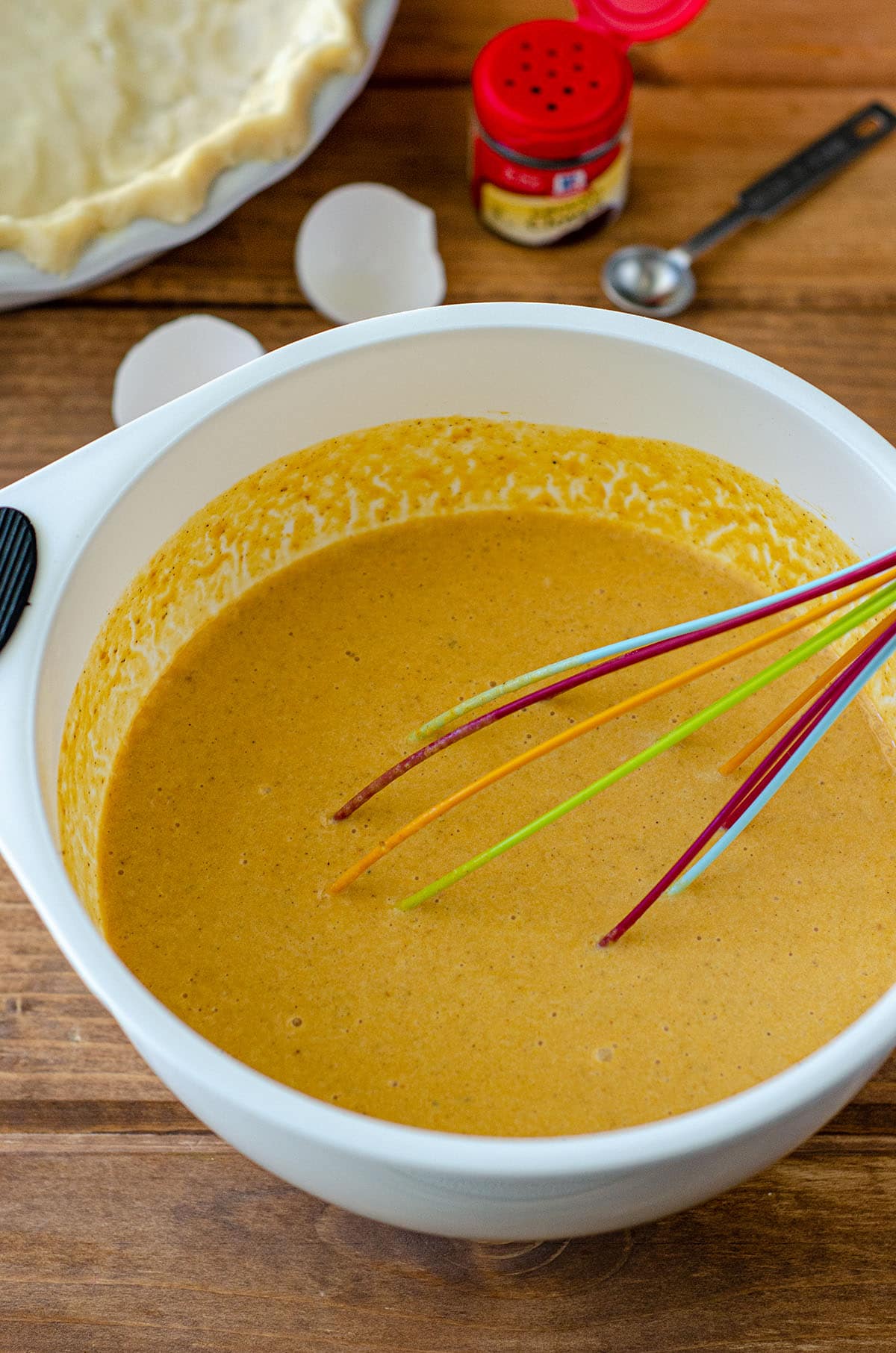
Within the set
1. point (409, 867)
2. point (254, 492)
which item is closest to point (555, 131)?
point (254, 492)

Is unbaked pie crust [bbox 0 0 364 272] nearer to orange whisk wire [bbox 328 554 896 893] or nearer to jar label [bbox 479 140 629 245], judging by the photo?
jar label [bbox 479 140 629 245]

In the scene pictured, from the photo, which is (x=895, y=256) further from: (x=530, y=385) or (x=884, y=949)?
(x=884, y=949)

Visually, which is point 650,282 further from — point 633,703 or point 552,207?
point 633,703

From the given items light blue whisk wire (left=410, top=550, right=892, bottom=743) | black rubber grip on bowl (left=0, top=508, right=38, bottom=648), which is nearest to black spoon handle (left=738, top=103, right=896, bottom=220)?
light blue whisk wire (left=410, top=550, right=892, bottom=743)

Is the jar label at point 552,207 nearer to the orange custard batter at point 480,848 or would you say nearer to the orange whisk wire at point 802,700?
the orange custard batter at point 480,848

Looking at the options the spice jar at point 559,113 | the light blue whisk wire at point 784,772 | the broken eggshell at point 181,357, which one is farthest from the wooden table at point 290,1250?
the spice jar at point 559,113

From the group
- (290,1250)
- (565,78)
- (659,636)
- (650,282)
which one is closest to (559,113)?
(565,78)
